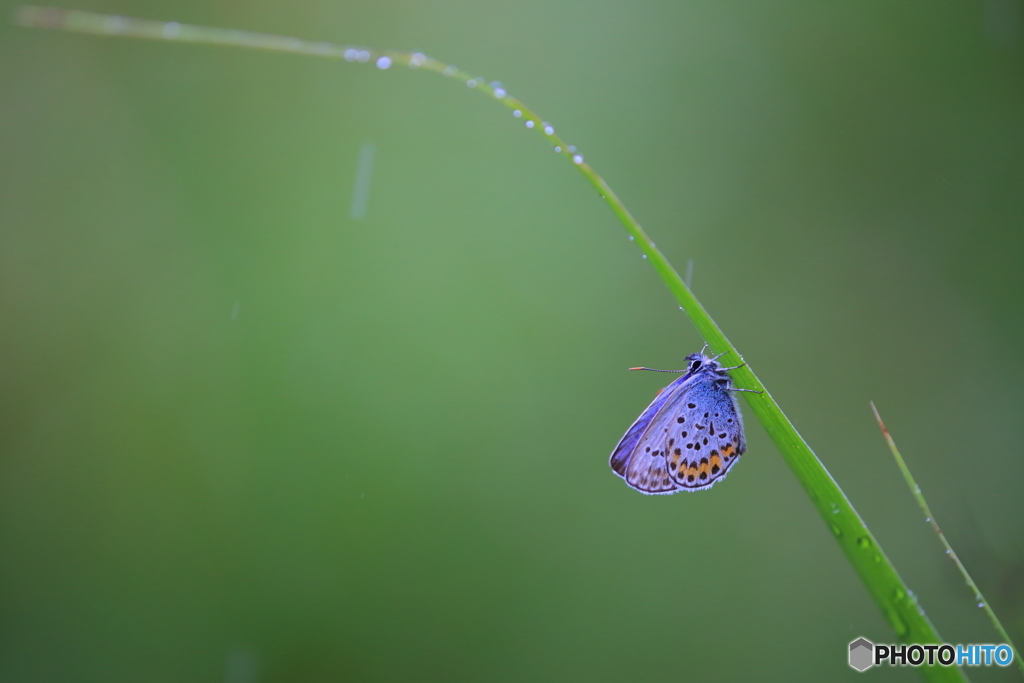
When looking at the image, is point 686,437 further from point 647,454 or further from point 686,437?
point 647,454

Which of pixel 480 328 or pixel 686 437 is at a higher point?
pixel 480 328

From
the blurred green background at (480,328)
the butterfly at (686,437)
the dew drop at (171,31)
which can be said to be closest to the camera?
the dew drop at (171,31)

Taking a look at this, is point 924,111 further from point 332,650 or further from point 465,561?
point 332,650

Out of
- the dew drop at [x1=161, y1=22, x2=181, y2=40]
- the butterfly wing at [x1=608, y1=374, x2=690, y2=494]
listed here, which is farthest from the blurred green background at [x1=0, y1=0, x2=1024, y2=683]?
the dew drop at [x1=161, y1=22, x2=181, y2=40]

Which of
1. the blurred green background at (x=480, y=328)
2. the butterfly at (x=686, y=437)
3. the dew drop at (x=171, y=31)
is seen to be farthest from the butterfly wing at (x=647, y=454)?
the blurred green background at (x=480, y=328)

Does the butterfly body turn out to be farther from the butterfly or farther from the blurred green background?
the blurred green background

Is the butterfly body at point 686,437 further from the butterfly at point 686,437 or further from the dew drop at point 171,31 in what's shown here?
the dew drop at point 171,31

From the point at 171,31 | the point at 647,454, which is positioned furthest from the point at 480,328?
the point at 171,31
